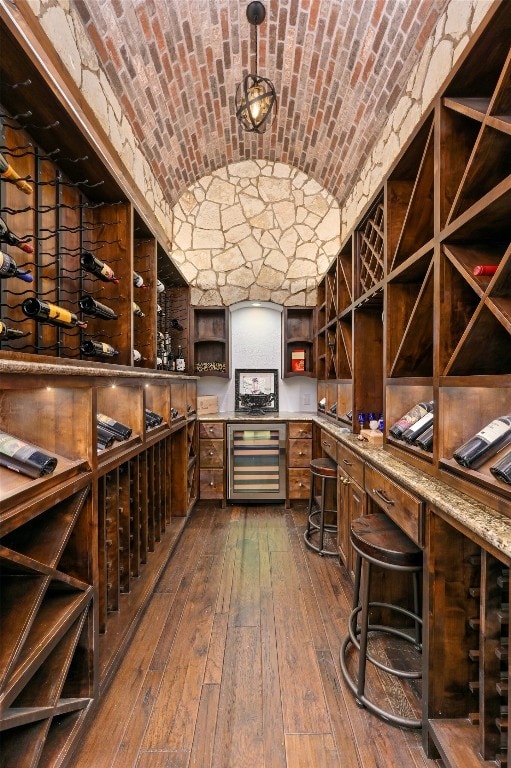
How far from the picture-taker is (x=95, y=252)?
2.40m

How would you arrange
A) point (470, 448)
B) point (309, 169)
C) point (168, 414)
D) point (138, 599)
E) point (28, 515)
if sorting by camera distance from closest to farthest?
point (28, 515) → point (470, 448) → point (138, 599) → point (168, 414) → point (309, 169)

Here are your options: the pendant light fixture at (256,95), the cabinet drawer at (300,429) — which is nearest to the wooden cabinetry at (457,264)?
the pendant light fixture at (256,95)

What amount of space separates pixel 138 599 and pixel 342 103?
4.15 metres

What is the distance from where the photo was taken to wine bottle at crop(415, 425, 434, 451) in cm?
178

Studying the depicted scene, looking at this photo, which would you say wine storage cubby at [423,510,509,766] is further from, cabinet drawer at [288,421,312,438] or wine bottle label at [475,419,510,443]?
cabinet drawer at [288,421,312,438]

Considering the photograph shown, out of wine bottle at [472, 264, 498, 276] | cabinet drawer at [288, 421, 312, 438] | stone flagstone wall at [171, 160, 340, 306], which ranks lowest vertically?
cabinet drawer at [288, 421, 312, 438]

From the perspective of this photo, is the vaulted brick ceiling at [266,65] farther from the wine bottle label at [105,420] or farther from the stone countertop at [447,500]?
the stone countertop at [447,500]

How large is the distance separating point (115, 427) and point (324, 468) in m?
1.71

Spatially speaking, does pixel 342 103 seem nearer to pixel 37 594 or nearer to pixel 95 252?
pixel 95 252

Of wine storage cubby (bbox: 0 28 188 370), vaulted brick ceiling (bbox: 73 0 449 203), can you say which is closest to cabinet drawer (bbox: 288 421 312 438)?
wine storage cubby (bbox: 0 28 188 370)

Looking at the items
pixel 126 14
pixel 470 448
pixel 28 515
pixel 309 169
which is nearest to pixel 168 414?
pixel 28 515

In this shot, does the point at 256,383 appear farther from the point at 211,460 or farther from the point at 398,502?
the point at 398,502

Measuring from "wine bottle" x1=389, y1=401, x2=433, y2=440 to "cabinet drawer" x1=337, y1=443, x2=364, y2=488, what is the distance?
0.29m

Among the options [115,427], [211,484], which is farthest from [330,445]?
[115,427]
